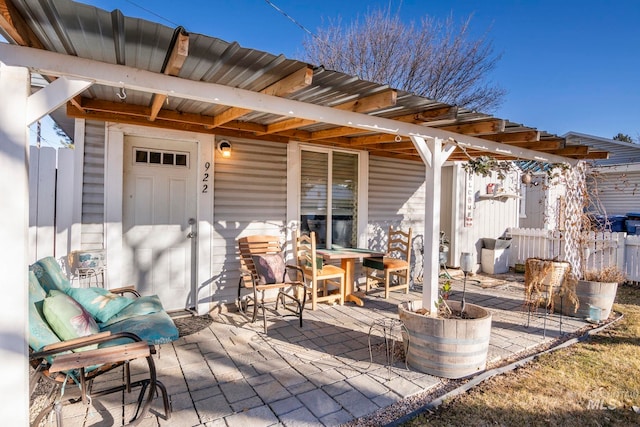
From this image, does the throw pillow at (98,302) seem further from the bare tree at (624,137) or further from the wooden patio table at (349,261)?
the bare tree at (624,137)

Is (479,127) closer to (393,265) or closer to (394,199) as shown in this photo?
(393,265)

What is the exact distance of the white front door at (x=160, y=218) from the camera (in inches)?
155

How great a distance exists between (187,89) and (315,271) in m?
2.66

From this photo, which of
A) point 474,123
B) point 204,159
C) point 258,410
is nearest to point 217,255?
point 204,159

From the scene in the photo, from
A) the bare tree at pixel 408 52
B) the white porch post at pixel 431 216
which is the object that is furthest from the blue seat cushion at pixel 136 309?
the bare tree at pixel 408 52

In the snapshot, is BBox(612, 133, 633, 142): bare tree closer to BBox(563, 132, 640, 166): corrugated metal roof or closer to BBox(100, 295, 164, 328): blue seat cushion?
BBox(563, 132, 640, 166): corrugated metal roof

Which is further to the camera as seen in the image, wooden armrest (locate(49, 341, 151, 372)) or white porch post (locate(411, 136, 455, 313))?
white porch post (locate(411, 136, 455, 313))

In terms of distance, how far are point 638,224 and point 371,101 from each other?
1127cm

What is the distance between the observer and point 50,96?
187cm

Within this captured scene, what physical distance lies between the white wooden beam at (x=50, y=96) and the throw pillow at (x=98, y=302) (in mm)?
1431

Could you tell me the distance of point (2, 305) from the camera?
5.64 ft

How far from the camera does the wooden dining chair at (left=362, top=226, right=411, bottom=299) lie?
5020 mm

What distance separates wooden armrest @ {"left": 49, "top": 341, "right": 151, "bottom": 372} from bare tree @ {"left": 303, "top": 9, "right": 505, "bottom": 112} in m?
10.6

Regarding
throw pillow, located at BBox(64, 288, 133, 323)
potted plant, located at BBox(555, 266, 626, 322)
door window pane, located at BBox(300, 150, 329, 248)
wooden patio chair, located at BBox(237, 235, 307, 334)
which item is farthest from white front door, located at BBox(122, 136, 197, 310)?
potted plant, located at BBox(555, 266, 626, 322)
